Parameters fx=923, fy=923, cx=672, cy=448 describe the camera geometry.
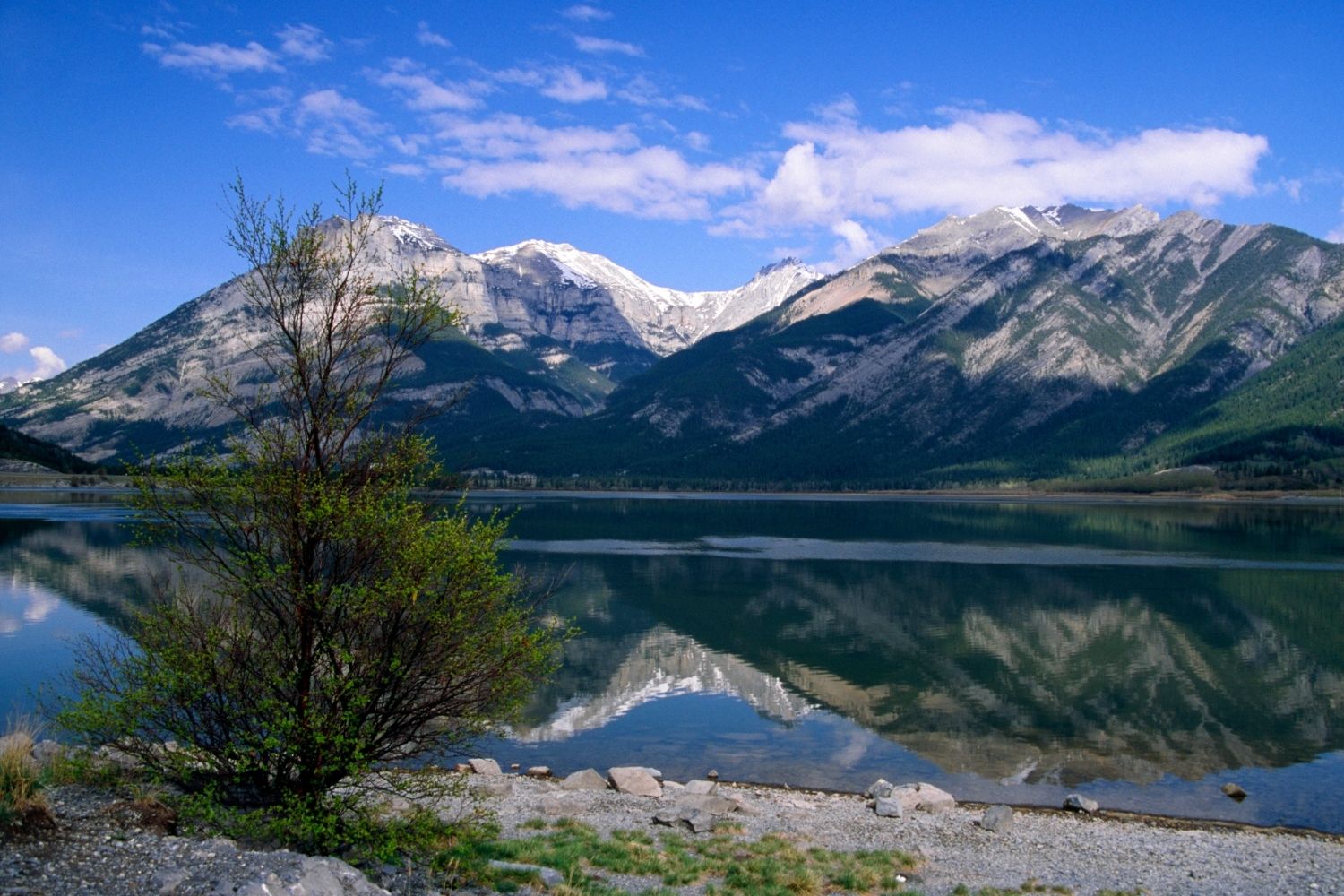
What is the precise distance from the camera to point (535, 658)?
16609 millimetres

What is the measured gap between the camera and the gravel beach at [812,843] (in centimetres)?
1276

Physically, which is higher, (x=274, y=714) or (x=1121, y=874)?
(x=274, y=714)

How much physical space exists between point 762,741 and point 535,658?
870 inches

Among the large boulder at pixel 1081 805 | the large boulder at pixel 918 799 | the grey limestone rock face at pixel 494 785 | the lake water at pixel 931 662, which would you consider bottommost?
the lake water at pixel 931 662

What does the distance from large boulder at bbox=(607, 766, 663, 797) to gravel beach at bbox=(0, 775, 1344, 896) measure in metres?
0.38

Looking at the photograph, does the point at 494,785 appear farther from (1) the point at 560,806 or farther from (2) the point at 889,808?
(2) the point at 889,808

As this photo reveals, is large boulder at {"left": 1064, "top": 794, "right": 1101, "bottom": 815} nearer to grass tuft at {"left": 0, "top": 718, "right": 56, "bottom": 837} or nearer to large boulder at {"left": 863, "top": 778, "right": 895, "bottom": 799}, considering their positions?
large boulder at {"left": 863, "top": 778, "right": 895, "bottom": 799}

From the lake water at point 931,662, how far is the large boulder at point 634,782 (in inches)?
168

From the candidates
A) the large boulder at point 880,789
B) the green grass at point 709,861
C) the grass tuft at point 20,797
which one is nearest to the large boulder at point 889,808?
the large boulder at point 880,789

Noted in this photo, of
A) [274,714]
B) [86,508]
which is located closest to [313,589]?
[274,714]

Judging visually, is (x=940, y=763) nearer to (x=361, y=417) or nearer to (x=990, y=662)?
(x=990, y=662)

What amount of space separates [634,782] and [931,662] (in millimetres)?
29547

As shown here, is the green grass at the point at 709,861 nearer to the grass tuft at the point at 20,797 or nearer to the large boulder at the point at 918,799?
the large boulder at the point at 918,799

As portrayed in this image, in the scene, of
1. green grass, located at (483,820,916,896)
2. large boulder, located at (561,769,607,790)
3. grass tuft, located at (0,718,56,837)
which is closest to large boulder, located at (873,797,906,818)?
green grass, located at (483,820,916,896)
